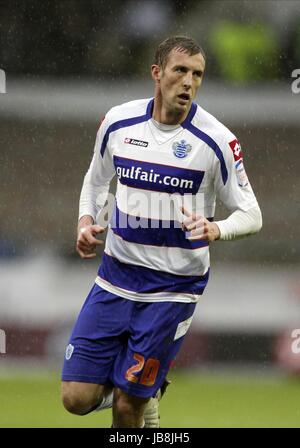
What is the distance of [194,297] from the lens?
15.5ft

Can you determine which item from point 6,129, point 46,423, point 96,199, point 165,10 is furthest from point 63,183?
point 96,199

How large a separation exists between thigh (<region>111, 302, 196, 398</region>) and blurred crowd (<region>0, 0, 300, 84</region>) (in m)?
6.51

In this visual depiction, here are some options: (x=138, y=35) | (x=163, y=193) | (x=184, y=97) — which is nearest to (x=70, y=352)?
(x=163, y=193)

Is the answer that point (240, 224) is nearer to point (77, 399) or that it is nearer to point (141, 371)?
point (141, 371)

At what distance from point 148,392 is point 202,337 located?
5095 millimetres

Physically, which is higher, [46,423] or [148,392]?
[148,392]

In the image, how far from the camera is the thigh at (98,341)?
4.68m

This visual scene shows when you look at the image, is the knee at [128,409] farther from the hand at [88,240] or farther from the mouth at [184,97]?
the mouth at [184,97]

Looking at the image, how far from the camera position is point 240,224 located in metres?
4.54

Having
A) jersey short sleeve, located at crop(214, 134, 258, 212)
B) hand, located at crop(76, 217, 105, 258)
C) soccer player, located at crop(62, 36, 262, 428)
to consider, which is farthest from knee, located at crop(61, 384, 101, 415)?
jersey short sleeve, located at crop(214, 134, 258, 212)

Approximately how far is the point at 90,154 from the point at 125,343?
7.20m

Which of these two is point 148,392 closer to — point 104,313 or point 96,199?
point 104,313

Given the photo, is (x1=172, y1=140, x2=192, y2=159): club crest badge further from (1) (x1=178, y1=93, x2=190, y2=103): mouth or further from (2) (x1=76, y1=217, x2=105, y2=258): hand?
(2) (x1=76, y1=217, x2=105, y2=258): hand

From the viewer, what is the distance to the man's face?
453cm
